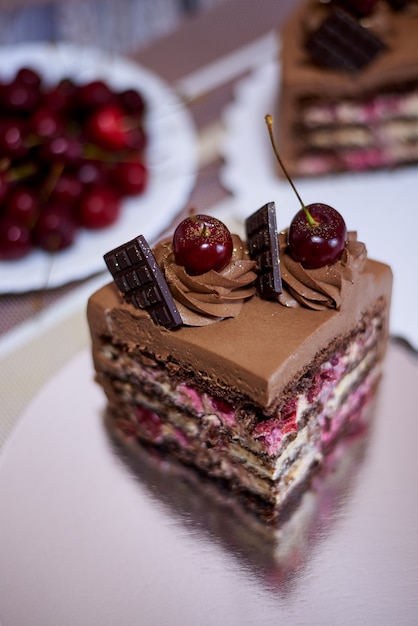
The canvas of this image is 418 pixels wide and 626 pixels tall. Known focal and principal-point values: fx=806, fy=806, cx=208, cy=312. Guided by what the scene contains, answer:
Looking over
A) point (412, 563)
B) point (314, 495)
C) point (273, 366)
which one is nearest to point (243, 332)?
point (273, 366)

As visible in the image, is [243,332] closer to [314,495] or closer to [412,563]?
[314,495]

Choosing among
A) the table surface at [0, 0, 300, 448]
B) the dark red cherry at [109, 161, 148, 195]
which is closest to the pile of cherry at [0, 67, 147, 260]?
the dark red cherry at [109, 161, 148, 195]

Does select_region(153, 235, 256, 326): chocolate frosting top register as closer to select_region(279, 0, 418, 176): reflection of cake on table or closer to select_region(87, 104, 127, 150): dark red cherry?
select_region(87, 104, 127, 150): dark red cherry

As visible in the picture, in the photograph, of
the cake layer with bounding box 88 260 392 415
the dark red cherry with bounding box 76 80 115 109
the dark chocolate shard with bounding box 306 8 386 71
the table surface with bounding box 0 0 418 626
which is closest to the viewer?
the cake layer with bounding box 88 260 392 415

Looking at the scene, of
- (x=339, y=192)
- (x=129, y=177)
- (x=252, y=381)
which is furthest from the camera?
(x=339, y=192)

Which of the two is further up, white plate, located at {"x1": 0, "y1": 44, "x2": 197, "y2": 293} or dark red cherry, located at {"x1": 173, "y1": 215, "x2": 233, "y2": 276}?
white plate, located at {"x1": 0, "y1": 44, "x2": 197, "y2": 293}

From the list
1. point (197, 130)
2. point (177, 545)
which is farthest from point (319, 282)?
point (197, 130)

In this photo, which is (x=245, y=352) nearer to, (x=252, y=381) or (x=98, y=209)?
(x=252, y=381)
